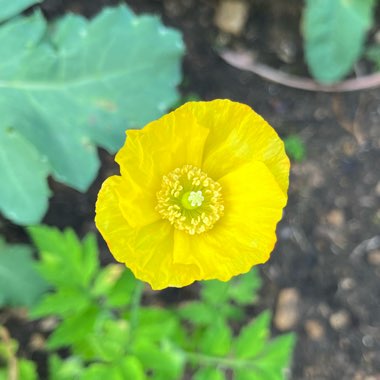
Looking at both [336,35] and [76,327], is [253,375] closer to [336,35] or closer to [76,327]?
[76,327]

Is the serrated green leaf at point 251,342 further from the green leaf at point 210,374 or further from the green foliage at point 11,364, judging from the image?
the green foliage at point 11,364

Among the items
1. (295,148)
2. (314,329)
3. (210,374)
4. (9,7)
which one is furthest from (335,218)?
(9,7)

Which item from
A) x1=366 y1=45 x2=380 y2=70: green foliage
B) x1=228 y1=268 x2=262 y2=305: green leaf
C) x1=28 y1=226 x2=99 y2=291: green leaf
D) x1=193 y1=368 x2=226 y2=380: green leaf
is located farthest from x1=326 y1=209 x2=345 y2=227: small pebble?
x1=28 y1=226 x2=99 y2=291: green leaf

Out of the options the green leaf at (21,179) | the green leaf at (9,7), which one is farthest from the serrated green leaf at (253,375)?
the green leaf at (9,7)

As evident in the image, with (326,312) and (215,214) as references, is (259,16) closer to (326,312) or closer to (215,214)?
(326,312)

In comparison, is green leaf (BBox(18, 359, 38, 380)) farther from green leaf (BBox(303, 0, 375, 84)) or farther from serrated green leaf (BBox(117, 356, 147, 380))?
green leaf (BBox(303, 0, 375, 84))

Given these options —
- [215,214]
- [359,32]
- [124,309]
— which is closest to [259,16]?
[359,32]
